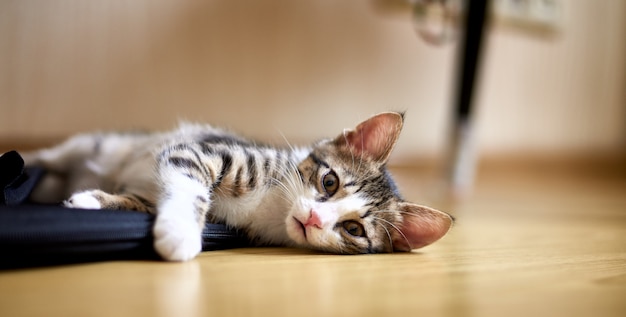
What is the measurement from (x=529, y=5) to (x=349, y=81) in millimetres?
1249

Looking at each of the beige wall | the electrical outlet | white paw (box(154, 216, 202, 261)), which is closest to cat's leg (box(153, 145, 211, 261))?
white paw (box(154, 216, 202, 261))

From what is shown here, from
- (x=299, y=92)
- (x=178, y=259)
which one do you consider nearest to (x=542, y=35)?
(x=299, y=92)

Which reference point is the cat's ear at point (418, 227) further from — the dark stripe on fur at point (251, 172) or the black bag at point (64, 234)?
the black bag at point (64, 234)

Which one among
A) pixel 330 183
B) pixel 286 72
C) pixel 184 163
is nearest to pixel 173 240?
pixel 184 163

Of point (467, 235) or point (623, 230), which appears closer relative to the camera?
point (467, 235)

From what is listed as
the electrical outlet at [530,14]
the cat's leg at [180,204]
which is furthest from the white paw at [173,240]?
the electrical outlet at [530,14]

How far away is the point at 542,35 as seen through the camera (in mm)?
3240

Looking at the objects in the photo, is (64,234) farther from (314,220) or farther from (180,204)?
(314,220)

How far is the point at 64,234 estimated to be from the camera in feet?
2.56

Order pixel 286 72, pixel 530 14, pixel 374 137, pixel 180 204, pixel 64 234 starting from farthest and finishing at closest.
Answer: pixel 530 14, pixel 286 72, pixel 374 137, pixel 180 204, pixel 64 234

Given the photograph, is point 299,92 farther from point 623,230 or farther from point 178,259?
point 178,259

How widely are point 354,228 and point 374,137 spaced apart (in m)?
0.23

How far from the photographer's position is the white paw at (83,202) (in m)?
0.98

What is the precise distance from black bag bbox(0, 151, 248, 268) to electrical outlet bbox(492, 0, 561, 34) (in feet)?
8.62
